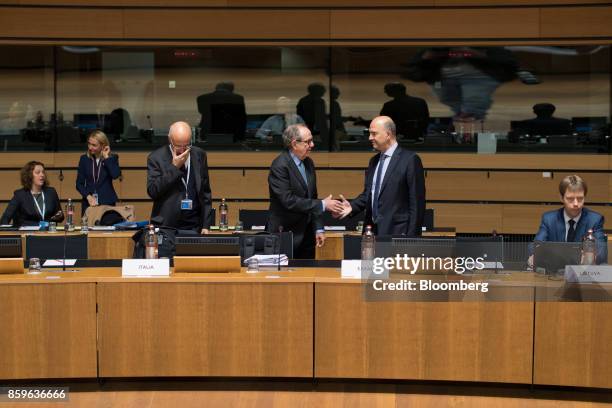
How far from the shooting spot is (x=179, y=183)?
7.37 m

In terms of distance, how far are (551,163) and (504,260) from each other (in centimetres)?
504

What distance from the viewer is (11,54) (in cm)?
1166

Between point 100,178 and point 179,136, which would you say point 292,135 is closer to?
point 179,136

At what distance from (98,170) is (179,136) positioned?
3.49 metres

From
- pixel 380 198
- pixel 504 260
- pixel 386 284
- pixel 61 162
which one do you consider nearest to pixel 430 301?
pixel 386 284

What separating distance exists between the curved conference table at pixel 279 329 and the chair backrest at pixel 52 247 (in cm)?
119

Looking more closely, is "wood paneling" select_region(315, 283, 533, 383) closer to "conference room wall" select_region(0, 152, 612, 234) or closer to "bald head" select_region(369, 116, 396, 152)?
"bald head" select_region(369, 116, 396, 152)

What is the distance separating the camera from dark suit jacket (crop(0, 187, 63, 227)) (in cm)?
937

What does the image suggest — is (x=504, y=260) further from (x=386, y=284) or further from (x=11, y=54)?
(x=11, y=54)

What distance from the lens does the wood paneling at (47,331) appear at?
5.95 m

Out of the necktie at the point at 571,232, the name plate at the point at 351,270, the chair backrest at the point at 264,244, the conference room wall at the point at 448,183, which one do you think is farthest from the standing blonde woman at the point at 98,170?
the necktie at the point at 571,232

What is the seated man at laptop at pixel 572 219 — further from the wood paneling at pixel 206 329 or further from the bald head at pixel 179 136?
the bald head at pixel 179 136
